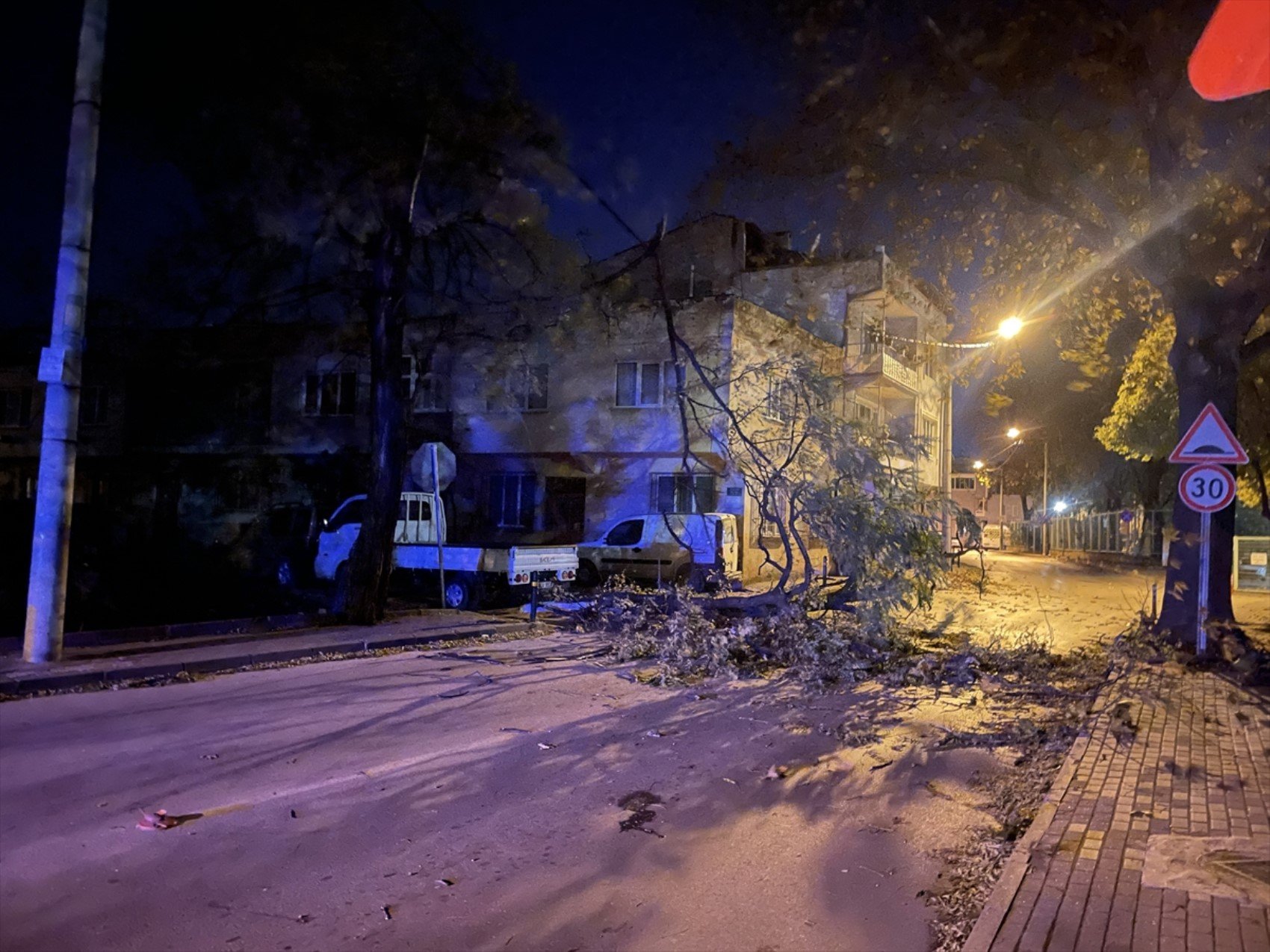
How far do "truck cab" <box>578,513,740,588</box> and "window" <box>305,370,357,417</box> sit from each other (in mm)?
11916

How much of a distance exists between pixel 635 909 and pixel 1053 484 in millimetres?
50612

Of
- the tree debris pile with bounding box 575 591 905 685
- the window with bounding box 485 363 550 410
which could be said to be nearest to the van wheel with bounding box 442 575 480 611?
the tree debris pile with bounding box 575 591 905 685

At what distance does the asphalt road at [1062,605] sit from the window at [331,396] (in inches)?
696

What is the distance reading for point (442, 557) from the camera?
16.1 m

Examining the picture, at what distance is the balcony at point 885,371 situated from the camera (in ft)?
92.3

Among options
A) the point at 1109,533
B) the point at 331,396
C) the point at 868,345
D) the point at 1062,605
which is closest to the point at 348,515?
the point at 331,396

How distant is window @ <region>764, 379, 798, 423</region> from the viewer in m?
11.8

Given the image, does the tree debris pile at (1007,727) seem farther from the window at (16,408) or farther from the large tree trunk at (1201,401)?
the window at (16,408)

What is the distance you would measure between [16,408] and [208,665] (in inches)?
989

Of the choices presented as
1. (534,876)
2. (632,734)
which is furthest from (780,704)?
(534,876)

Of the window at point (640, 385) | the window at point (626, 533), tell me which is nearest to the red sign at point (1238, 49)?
the window at point (626, 533)

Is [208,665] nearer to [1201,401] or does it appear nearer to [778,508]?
[778,508]

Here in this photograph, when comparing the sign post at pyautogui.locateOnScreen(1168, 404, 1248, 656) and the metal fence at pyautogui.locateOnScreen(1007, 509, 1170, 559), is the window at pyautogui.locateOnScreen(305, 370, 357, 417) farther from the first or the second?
the metal fence at pyautogui.locateOnScreen(1007, 509, 1170, 559)

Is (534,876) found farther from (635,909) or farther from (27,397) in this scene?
(27,397)
